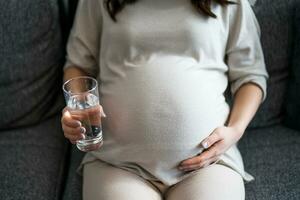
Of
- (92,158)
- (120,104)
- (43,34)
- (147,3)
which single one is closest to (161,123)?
(120,104)

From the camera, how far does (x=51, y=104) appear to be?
1.64 metres

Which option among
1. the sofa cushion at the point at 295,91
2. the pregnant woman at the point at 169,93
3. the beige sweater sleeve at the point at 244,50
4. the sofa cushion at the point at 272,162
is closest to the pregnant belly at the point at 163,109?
the pregnant woman at the point at 169,93

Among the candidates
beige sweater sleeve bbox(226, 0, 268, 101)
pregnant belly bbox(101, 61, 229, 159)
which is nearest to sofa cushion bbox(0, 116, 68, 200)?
pregnant belly bbox(101, 61, 229, 159)

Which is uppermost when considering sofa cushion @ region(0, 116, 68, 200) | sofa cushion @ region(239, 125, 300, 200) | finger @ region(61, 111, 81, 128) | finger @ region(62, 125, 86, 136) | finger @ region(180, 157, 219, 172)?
finger @ region(61, 111, 81, 128)

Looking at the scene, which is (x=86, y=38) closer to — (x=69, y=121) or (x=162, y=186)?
(x=69, y=121)

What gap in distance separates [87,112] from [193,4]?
0.44 metres

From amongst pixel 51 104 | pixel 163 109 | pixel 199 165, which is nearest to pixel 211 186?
pixel 199 165

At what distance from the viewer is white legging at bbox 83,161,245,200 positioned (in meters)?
Result: 1.17

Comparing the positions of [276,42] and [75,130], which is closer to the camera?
[75,130]

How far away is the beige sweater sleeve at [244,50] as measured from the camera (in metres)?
1.34

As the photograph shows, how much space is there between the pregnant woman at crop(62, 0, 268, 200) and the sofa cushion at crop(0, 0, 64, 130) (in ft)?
0.52

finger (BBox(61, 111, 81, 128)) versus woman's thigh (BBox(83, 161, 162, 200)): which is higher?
finger (BBox(61, 111, 81, 128))

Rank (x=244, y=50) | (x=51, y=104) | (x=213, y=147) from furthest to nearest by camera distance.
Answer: (x=51, y=104)
(x=244, y=50)
(x=213, y=147)

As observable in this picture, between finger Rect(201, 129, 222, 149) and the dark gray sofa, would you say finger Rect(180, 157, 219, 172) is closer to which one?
finger Rect(201, 129, 222, 149)
